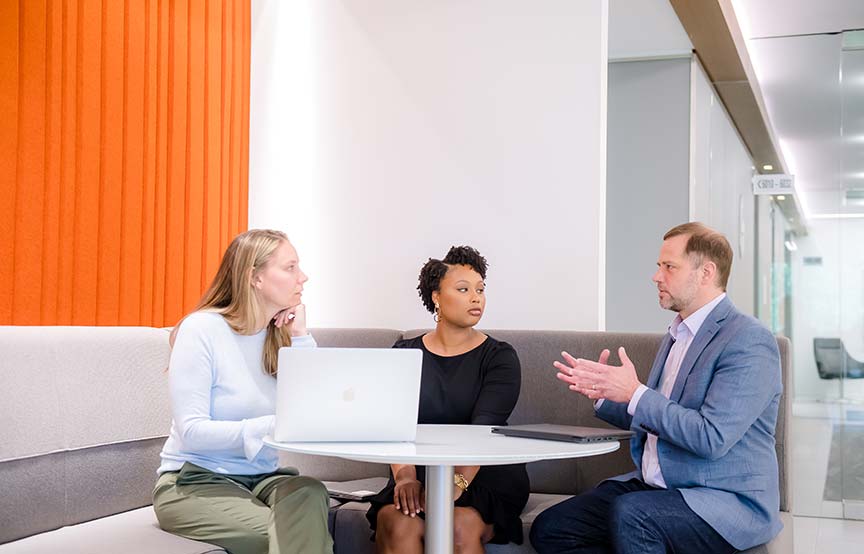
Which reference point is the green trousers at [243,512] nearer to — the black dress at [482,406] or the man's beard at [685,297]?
the black dress at [482,406]

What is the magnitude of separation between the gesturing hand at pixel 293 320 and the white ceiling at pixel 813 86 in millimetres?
3930

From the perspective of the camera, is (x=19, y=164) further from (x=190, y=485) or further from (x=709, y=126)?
(x=709, y=126)

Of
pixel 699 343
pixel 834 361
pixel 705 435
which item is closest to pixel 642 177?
pixel 834 361

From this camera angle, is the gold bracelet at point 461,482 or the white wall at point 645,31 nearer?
the gold bracelet at point 461,482

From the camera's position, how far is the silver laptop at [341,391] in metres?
2.36

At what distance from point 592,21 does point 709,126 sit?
2627 millimetres

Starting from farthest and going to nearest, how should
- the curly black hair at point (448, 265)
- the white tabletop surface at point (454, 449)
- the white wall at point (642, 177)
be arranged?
1. the white wall at point (642, 177)
2. the curly black hair at point (448, 265)
3. the white tabletop surface at point (454, 449)

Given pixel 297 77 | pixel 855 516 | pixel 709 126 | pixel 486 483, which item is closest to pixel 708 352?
pixel 486 483

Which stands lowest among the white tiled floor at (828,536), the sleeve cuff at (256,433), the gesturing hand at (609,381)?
the white tiled floor at (828,536)

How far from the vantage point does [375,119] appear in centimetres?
462

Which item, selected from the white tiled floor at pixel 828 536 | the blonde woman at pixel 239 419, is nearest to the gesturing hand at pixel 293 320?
the blonde woman at pixel 239 419

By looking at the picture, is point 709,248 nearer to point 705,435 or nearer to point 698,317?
point 698,317

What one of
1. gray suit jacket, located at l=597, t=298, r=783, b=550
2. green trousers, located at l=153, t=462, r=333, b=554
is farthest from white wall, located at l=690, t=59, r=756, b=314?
green trousers, located at l=153, t=462, r=333, b=554

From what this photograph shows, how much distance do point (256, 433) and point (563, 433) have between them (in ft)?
2.92
